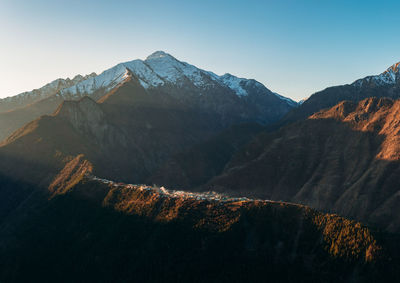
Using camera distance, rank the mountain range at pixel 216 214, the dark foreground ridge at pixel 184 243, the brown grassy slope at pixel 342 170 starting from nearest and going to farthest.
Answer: the dark foreground ridge at pixel 184 243
the mountain range at pixel 216 214
the brown grassy slope at pixel 342 170

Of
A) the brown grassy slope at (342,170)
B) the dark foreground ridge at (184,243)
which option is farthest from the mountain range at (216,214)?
the brown grassy slope at (342,170)

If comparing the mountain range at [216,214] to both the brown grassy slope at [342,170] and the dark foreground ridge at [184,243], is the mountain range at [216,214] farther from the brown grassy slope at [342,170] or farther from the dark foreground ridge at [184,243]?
the brown grassy slope at [342,170]

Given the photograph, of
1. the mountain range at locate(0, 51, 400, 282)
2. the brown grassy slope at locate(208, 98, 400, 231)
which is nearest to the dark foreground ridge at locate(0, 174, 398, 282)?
the mountain range at locate(0, 51, 400, 282)

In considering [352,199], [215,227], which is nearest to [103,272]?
[215,227]

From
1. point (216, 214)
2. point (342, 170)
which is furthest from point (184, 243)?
point (342, 170)

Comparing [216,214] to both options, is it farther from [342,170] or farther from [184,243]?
[342,170]

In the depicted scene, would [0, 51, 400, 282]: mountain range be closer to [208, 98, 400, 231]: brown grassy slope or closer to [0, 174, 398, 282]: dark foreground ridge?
[0, 174, 398, 282]: dark foreground ridge
